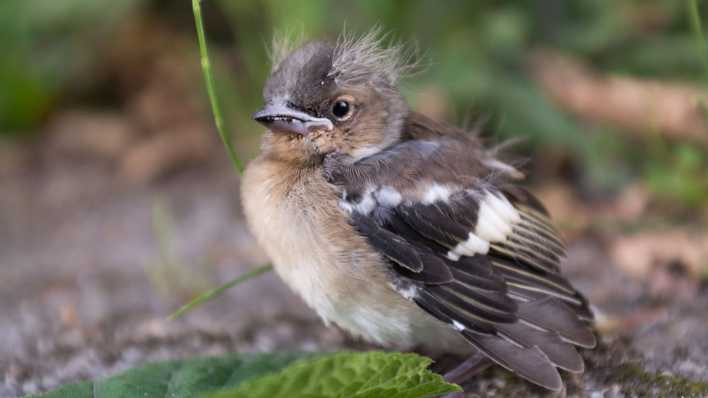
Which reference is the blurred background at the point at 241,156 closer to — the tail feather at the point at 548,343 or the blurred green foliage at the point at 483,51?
the blurred green foliage at the point at 483,51

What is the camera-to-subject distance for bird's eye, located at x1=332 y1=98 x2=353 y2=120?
306cm

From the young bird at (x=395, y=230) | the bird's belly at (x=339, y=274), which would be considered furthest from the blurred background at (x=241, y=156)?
the bird's belly at (x=339, y=274)

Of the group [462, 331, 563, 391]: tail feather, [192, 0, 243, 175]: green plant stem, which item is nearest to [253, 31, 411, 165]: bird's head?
[192, 0, 243, 175]: green plant stem

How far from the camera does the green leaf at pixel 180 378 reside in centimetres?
259

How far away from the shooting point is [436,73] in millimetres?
5129

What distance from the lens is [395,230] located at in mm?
2889

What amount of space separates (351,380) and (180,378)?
2.25ft

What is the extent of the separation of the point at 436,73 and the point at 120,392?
305cm

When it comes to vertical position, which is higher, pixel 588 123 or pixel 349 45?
pixel 349 45

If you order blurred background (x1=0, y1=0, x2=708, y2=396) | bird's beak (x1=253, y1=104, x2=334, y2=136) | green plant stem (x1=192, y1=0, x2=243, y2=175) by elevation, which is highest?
green plant stem (x1=192, y1=0, x2=243, y2=175)

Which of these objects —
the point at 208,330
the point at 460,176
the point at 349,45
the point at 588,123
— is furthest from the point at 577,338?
the point at 588,123

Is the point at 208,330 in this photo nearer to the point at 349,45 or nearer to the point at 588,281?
the point at 349,45

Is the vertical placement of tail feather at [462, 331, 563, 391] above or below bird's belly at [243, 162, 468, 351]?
below

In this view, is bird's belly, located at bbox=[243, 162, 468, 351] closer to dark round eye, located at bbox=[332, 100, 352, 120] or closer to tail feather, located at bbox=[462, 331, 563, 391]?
tail feather, located at bbox=[462, 331, 563, 391]
